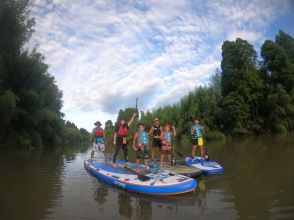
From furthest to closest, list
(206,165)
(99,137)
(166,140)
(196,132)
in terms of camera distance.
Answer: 1. (99,137)
2. (196,132)
3. (206,165)
4. (166,140)

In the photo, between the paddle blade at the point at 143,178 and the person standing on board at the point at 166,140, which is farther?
the person standing on board at the point at 166,140

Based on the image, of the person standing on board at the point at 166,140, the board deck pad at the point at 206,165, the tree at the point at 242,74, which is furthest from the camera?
the tree at the point at 242,74

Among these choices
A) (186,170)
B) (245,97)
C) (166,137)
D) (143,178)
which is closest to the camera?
(143,178)

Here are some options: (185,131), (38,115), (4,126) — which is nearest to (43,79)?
(38,115)

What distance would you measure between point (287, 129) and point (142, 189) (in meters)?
36.2

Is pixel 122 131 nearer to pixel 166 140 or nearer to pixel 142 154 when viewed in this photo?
pixel 166 140

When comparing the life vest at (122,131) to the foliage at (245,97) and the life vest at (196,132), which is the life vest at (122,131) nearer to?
the life vest at (196,132)

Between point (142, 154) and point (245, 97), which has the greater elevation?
point (245, 97)

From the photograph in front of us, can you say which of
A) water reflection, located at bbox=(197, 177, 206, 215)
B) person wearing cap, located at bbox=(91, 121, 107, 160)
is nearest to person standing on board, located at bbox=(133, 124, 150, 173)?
water reflection, located at bbox=(197, 177, 206, 215)

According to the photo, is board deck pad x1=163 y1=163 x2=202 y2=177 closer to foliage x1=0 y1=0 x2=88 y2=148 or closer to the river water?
the river water

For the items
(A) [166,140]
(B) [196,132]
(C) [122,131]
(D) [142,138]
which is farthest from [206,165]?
(C) [122,131]

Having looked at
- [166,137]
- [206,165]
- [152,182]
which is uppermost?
[166,137]

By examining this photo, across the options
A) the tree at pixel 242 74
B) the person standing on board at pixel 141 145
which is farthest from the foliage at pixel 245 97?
the person standing on board at pixel 141 145

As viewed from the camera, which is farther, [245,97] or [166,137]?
[245,97]
